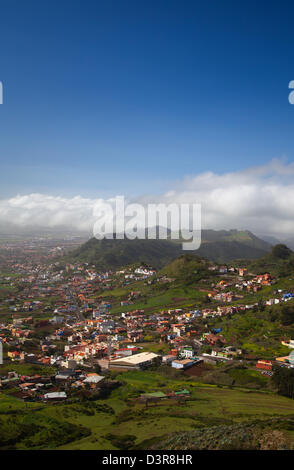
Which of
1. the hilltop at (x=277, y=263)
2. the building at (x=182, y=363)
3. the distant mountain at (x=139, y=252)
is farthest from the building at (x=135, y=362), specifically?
the distant mountain at (x=139, y=252)

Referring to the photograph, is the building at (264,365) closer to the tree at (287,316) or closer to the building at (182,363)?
the building at (182,363)

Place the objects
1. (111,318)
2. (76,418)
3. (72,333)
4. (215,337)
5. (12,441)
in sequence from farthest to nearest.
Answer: (111,318) → (72,333) → (215,337) → (76,418) → (12,441)

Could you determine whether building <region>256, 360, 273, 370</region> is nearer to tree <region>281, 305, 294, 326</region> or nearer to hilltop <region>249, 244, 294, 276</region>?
tree <region>281, 305, 294, 326</region>

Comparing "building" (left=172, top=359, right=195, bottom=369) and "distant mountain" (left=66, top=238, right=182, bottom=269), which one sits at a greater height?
"distant mountain" (left=66, top=238, right=182, bottom=269)

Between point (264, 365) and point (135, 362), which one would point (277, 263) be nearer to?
point (264, 365)

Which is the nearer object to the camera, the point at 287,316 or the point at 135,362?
the point at 135,362

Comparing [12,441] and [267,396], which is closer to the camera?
[12,441]

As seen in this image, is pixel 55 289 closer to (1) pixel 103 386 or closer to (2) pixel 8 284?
(2) pixel 8 284

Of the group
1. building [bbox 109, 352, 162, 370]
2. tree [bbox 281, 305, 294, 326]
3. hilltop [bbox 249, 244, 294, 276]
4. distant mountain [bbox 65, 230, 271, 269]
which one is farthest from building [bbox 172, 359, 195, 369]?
distant mountain [bbox 65, 230, 271, 269]

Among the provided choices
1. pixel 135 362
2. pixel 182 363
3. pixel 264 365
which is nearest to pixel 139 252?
pixel 135 362

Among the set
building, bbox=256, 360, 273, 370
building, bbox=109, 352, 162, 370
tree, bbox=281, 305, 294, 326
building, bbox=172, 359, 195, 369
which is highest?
tree, bbox=281, 305, 294, 326
